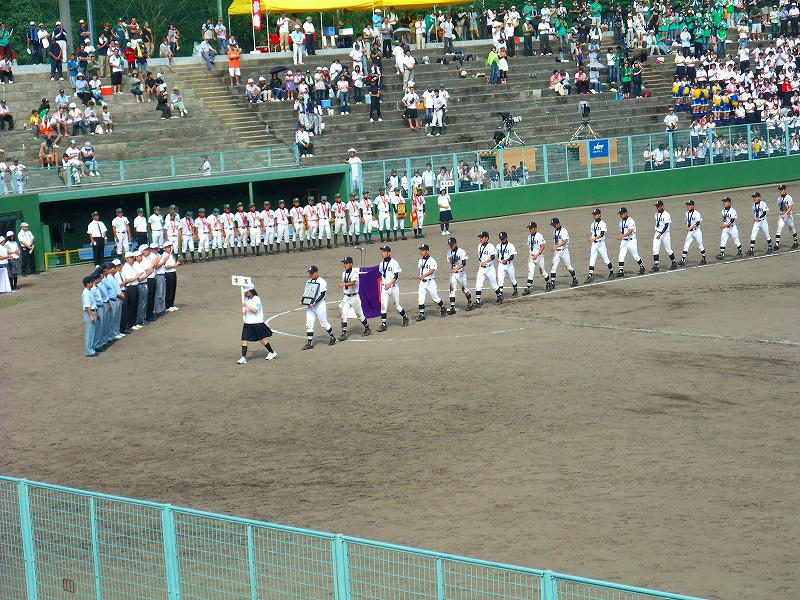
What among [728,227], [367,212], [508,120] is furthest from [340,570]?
[508,120]

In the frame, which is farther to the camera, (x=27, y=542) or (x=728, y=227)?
(x=728, y=227)

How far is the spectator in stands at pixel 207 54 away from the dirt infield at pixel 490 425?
67.3ft

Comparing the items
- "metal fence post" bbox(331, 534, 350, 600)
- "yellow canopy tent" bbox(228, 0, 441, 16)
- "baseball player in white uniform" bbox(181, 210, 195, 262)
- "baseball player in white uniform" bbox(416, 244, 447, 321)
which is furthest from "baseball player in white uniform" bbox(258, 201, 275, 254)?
"metal fence post" bbox(331, 534, 350, 600)

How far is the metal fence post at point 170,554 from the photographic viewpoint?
29.5 feet

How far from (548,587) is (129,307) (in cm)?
1914

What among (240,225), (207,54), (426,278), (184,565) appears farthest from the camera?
(207,54)

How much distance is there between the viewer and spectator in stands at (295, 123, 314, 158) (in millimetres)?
40375

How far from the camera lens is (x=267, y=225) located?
115 ft

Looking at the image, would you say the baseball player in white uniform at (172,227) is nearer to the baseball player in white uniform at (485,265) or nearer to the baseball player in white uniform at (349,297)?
the baseball player in white uniform at (485,265)

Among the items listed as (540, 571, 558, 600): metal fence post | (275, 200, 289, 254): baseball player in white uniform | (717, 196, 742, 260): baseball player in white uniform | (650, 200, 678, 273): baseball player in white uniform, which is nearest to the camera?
(540, 571, 558, 600): metal fence post

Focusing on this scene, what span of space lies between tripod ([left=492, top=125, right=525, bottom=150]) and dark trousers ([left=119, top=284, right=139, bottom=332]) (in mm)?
20579

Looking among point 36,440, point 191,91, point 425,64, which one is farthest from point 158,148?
point 36,440

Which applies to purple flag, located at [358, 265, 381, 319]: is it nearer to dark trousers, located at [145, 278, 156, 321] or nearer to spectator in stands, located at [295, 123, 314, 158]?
dark trousers, located at [145, 278, 156, 321]

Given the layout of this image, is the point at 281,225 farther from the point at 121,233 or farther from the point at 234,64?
the point at 234,64
